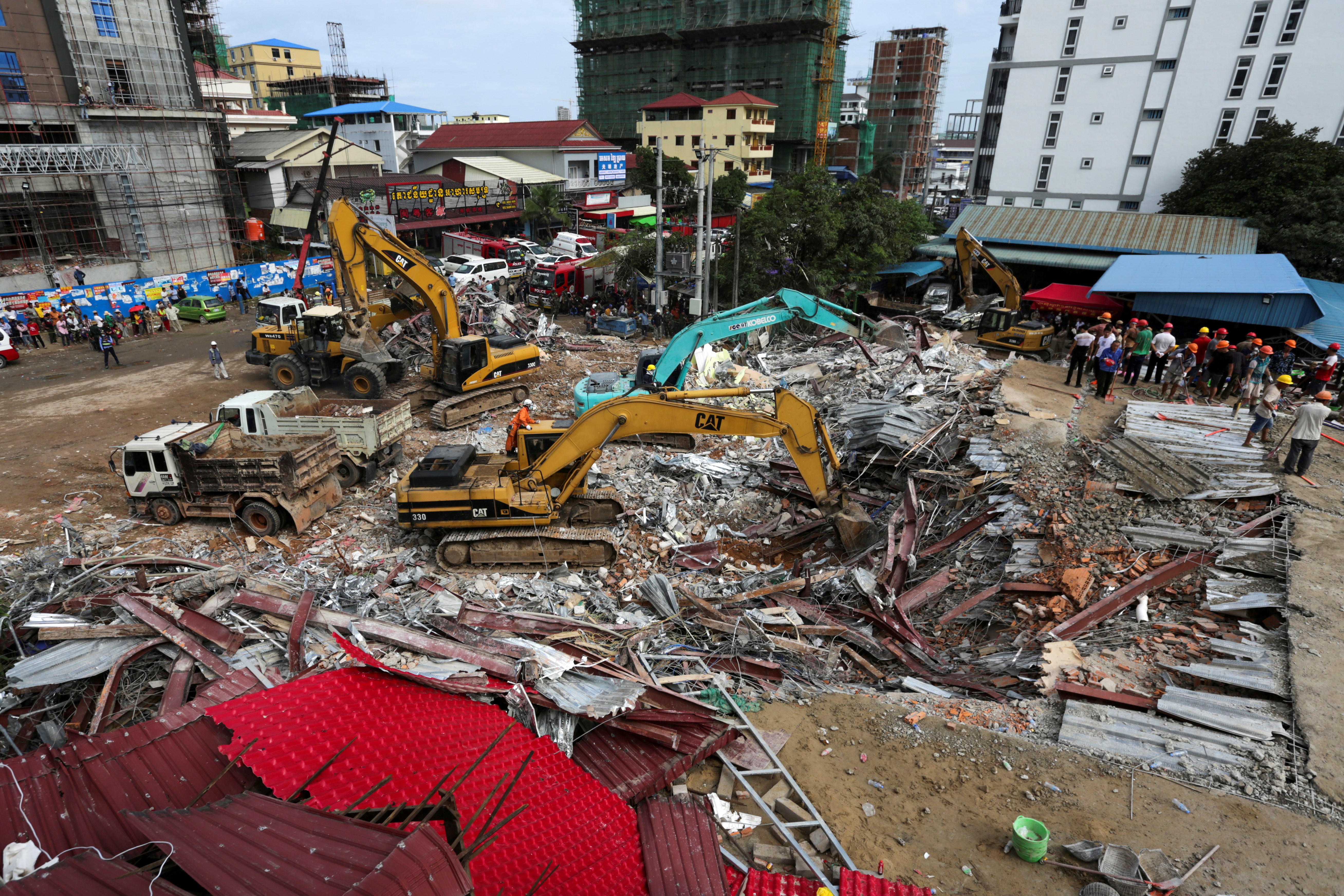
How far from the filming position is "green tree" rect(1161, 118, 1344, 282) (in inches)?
944

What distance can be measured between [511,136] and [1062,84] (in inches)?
1523

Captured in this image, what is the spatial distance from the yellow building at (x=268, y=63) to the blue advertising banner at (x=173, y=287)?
65.9 m

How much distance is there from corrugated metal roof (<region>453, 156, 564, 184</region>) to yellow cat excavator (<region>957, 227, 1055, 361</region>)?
31.4 metres

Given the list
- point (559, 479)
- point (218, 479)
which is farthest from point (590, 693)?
point (218, 479)

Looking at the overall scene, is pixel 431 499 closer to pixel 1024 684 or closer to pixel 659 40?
pixel 1024 684

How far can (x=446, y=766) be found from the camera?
17.8 feet

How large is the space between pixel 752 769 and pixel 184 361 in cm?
2366

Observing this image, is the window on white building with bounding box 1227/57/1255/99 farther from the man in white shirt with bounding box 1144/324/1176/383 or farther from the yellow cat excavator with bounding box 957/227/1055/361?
the man in white shirt with bounding box 1144/324/1176/383

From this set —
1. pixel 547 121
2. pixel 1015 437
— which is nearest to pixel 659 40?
pixel 547 121

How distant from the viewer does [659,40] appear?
71.0 metres

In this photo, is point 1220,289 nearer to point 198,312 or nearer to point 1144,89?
point 1144,89

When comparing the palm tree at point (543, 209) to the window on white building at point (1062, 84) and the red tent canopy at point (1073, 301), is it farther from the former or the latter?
the window on white building at point (1062, 84)

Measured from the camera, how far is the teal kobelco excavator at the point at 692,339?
14062 mm

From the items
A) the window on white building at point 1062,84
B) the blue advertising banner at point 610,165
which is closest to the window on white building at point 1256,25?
the window on white building at point 1062,84
